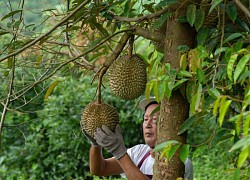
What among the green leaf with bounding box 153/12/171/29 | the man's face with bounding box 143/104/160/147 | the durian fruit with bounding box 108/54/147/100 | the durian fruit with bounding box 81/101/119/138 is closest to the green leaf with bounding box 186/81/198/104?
the green leaf with bounding box 153/12/171/29

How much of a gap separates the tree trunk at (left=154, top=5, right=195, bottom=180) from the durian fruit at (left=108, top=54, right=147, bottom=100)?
7.2 inches

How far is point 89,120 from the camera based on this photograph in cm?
224

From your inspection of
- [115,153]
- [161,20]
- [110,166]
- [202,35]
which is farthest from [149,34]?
[110,166]

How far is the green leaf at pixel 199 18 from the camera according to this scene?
1785 mm

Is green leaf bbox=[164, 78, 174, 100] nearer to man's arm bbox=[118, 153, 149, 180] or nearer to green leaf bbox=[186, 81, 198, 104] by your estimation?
green leaf bbox=[186, 81, 198, 104]

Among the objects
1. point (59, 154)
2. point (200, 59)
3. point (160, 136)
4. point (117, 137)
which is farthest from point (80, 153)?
point (200, 59)

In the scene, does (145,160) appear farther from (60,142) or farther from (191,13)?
(60,142)

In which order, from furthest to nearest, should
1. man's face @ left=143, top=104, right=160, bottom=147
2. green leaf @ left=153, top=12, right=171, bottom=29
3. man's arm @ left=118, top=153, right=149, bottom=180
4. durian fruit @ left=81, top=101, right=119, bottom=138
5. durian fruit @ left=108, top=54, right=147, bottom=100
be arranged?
man's face @ left=143, top=104, right=160, bottom=147 → man's arm @ left=118, top=153, right=149, bottom=180 → durian fruit @ left=81, top=101, right=119, bottom=138 → durian fruit @ left=108, top=54, right=147, bottom=100 → green leaf @ left=153, top=12, right=171, bottom=29

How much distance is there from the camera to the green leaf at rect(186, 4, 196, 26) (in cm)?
177

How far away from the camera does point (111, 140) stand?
7.61 ft

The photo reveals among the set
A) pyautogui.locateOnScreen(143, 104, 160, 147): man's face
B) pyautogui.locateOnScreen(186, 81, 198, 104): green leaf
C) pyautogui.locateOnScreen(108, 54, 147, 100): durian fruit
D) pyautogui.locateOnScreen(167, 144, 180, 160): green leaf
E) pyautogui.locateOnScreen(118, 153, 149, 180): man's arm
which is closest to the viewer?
pyautogui.locateOnScreen(167, 144, 180, 160): green leaf

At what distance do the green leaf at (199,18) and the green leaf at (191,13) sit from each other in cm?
2

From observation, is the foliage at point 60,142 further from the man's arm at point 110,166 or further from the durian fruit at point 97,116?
the durian fruit at point 97,116

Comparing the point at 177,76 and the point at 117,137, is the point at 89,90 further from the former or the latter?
the point at 177,76
